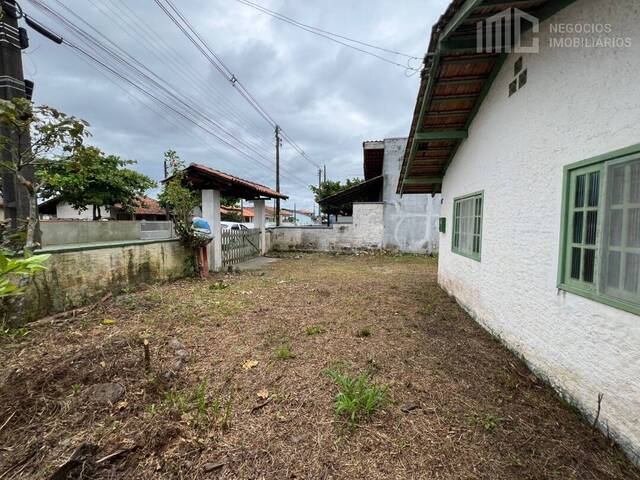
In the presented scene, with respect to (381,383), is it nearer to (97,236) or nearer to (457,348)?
(457,348)

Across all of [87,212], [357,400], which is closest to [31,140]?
[357,400]

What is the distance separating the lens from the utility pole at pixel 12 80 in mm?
3814

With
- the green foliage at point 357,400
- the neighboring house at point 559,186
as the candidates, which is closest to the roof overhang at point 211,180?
the neighboring house at point 559,186

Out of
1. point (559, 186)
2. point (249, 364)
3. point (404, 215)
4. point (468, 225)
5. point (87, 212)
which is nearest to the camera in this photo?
point (559, 186)

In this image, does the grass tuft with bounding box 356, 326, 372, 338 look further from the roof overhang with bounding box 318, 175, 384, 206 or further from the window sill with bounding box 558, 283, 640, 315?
the roof overhang with bounding box 318, 175, 384, 206

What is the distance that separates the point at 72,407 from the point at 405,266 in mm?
9526

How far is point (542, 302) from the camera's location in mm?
2768

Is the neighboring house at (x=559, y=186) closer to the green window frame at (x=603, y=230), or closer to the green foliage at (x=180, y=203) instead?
the green window frame at (x=603, y=230)

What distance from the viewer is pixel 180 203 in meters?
6.76

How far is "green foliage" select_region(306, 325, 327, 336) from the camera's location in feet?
12.8

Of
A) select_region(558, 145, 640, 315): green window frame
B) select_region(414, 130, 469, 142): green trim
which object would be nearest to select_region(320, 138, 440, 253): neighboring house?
select_region(414, 130, 469, 142): green trim

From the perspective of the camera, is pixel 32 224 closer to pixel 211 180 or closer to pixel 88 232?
pixel 211 180

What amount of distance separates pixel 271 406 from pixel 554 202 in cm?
328

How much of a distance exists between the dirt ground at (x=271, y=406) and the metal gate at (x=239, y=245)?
16.2ft
